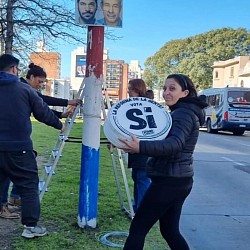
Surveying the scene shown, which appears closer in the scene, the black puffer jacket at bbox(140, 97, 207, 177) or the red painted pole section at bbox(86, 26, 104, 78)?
the black puffer jacket at bbox(140, 97, 207, 177)

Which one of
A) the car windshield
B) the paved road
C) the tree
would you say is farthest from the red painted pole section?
the tree

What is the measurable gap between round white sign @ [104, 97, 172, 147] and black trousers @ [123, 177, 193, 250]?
0.38m

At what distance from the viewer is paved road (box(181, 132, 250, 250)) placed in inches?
208

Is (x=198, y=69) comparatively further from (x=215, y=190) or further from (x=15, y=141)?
(x=15, y=141)

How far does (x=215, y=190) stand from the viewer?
8.52 m

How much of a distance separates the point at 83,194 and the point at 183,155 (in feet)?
6.37

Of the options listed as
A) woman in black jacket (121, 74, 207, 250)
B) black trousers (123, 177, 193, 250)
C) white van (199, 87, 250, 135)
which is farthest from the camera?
white van (199, 87, 250, 135)

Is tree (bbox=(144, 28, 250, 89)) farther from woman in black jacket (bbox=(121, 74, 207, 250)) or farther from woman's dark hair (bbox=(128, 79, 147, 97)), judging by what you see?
woman in black jacket (bbox=(121, 74, 207, 250))

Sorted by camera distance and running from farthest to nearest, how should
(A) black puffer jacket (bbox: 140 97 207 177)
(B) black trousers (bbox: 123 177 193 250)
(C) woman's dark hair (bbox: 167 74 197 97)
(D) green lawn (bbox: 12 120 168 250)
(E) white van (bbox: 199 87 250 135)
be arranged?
(E) white van (bbox: 199 87 250 135)
(D) green lawn (bbox: 12 120 168 250)
(C) woman's dark hair (bbox: 167 74 197 97)
(B) black trousers (bbox: 123 177 193 250)
(A) black puffer jacket (bbox: 140 97 207 177)

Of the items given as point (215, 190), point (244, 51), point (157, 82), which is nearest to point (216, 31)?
point (244, 51)

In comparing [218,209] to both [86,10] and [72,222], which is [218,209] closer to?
[72,222]

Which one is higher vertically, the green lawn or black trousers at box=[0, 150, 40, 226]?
black trousers at box=[0, 150, 40, 226]

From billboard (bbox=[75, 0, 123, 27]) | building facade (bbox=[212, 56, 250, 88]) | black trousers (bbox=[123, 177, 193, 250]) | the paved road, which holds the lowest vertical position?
the paved road

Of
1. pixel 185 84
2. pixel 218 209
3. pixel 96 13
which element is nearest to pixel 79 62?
pixel 218 209
